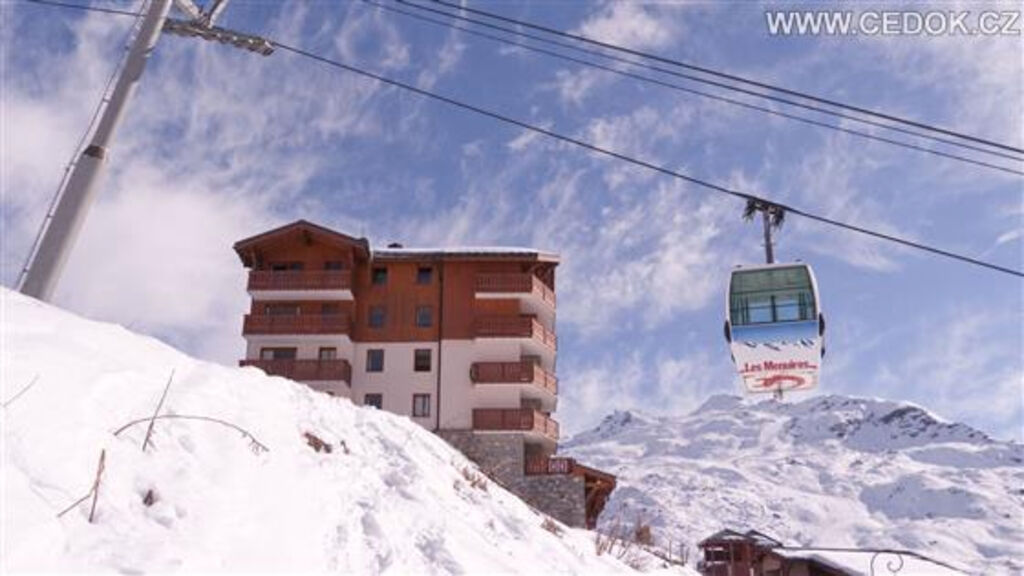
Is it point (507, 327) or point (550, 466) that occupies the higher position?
point (507, 327)

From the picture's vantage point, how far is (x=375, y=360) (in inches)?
1649

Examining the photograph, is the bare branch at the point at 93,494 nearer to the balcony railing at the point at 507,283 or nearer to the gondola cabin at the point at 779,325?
the gondola cabin at the point at 779,325

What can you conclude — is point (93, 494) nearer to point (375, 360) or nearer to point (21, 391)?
point (21, 391)

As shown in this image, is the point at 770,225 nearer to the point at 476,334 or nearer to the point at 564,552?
the point at 564,552

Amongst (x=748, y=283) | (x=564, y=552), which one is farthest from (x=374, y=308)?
(x=564, y=552)

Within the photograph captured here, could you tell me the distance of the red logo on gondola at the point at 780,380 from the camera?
13.0m

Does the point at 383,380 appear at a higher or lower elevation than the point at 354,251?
lower

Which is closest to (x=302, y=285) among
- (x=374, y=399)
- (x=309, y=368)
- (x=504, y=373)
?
(x=309, y=368)

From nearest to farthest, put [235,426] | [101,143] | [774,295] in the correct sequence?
[235,426]
[101,143]
[774,295]

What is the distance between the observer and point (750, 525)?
7387 inches

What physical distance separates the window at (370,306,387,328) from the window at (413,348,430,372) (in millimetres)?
2165

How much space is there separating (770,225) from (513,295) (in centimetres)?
3030

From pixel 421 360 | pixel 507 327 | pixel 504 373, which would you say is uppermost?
pixel 507 327

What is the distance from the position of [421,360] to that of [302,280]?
643cm
